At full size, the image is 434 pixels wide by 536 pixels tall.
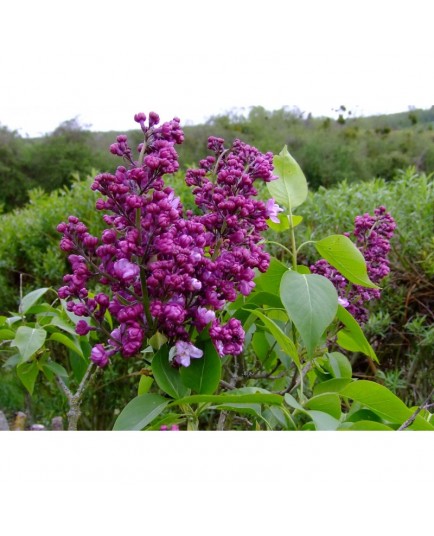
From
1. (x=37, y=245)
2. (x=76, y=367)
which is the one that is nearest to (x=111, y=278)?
(x=76, y=367)

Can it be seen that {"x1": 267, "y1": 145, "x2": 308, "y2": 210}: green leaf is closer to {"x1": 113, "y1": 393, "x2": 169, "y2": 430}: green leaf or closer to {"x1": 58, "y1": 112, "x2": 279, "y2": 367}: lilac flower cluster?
{"x1": 58, "y1": 112, "x2": 279, "y2": 367}: lilac flower cluster

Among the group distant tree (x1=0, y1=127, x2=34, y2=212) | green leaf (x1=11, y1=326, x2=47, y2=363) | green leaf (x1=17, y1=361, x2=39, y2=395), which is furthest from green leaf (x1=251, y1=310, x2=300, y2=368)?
distant tree (x1=0, y1=127, x2=34, y2=212)

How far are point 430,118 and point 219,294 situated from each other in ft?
44.0

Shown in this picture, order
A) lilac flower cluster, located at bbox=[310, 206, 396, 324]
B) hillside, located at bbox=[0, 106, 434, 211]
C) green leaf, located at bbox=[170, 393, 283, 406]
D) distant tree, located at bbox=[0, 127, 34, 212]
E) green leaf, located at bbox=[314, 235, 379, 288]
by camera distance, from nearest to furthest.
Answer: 1. green leaf, located at bbox=[170, 393, 283, 406]
2. green leaf, located at bbox=[314, 235, 379, 288]
3. lilac flower cluster, located at bbox=[310, 206, 396, 324]
4. hillside, located at bbox=[0, 106, 434, 211]
5. distant tree, located at bbox=[0, 127, 34, 212]

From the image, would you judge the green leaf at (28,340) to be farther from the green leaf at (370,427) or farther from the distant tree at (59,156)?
the distant tree at (59,156)

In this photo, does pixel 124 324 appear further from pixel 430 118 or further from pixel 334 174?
pixel 430 118

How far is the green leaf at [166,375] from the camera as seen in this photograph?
19.0 inches

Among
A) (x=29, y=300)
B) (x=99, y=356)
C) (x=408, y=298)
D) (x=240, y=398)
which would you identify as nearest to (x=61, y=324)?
(x=29, y=300)

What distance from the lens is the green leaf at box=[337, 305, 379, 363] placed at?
58 centimetres

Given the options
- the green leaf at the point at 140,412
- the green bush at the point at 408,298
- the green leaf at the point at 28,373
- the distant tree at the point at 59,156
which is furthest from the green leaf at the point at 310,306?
the distant tree at the point at 59,156

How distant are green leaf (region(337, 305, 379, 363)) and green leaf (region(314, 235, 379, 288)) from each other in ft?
0.11

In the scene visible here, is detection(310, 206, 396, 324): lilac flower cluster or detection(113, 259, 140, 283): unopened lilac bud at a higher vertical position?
detection(113, 259, 140, 283): unopened lilac bud

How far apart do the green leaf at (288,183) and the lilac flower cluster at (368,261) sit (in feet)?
0.30

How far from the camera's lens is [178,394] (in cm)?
49
